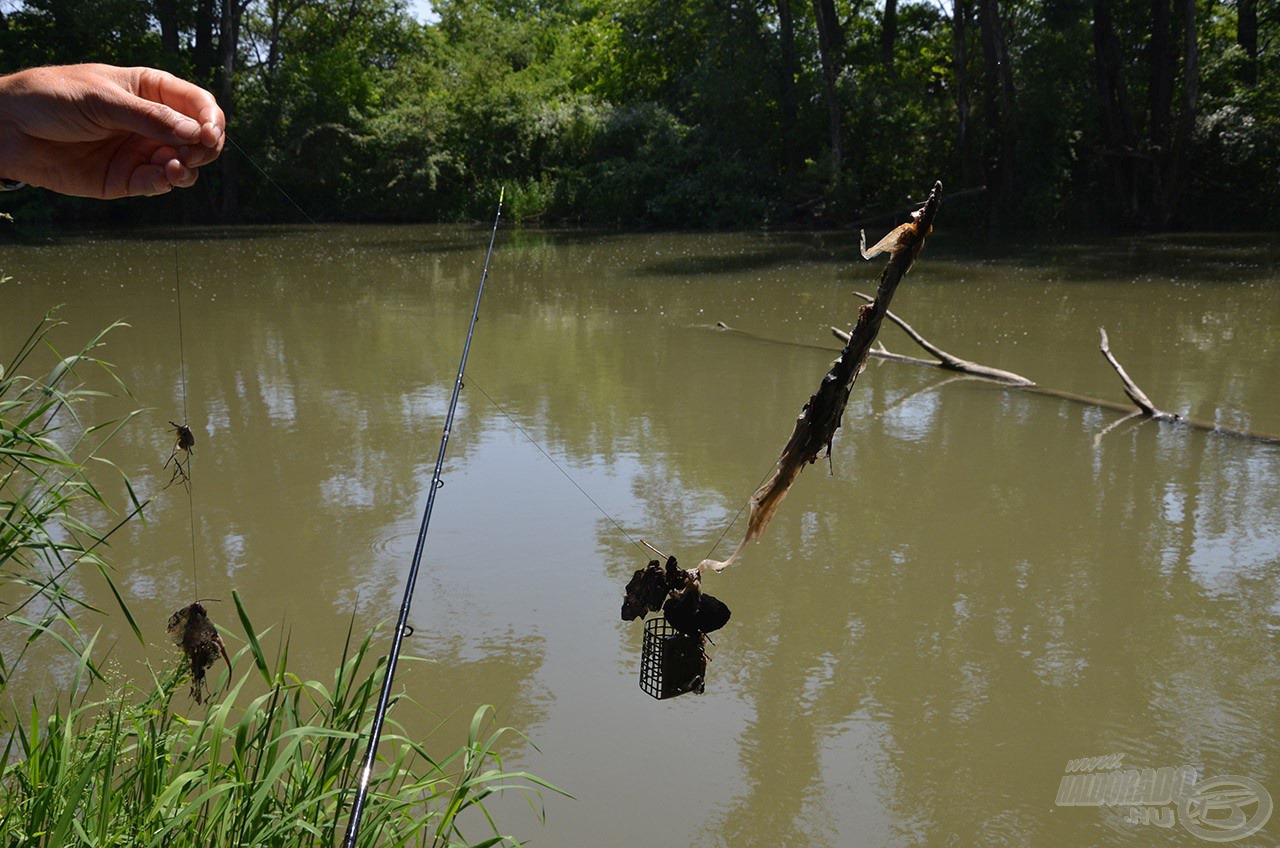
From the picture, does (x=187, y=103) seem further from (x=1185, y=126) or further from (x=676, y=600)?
(x=1185, y=126)

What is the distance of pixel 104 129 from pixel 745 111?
81.7 feet

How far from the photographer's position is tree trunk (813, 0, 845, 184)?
2283 centimetres

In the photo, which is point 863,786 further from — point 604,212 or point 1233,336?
point 604,212

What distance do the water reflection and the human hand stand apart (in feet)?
6.49

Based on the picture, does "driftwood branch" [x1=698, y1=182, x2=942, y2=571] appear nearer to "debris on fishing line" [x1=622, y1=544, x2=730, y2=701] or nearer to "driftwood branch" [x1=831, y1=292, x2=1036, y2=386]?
"debris on fishing line" [x1=622, y1=544, x2=730, y2=701]

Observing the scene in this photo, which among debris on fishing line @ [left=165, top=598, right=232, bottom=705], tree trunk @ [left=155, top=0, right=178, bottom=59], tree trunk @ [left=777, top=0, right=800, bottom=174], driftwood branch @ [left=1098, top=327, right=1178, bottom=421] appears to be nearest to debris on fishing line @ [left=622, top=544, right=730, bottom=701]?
debris on fishing line @ [left=165, top=598, right=232, bottom=705]

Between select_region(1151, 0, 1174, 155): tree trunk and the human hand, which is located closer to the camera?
the human hand

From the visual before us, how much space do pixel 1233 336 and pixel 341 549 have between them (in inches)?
317

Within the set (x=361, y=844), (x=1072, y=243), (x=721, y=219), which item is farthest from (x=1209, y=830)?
(x=721, y=219)

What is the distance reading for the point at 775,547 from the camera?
5.14 meters

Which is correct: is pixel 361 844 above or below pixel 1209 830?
above

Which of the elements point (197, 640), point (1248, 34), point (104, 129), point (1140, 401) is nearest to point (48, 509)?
point (197, 640)

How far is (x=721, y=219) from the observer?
81.9ft

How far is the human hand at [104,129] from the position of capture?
192 cm
